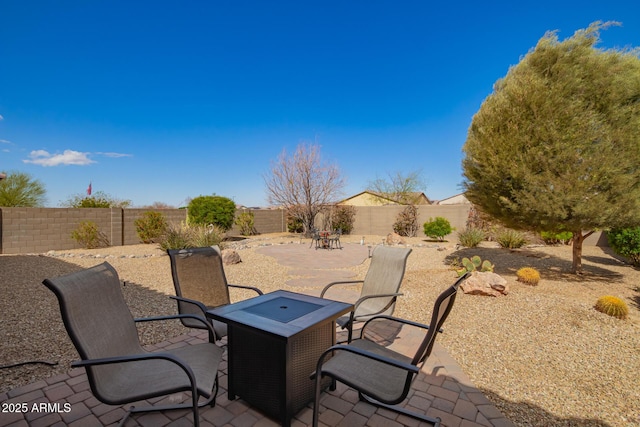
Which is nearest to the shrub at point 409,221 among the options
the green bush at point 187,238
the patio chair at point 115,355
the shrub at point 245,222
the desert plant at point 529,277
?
the shrub at point 245,222

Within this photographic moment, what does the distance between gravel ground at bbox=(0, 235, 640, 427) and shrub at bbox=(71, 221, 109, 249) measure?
3.04 meters

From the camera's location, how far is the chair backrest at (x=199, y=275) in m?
2.94

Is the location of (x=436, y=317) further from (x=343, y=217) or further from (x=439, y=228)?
(x=343, y=217)

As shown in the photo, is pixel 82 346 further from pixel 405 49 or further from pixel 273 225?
pixel 273 225

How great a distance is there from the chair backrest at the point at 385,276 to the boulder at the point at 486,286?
2.49m

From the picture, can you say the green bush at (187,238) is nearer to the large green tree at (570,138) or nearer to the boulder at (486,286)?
the boulder at (486,286)

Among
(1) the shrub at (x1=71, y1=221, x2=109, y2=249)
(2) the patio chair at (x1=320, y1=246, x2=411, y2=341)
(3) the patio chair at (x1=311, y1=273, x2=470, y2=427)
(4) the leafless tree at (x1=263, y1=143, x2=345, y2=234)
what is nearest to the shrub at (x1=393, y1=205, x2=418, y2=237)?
(4) the leafless tree at (x1=263, y1=143, x2=345, y2=234)

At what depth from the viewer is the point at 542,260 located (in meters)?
8.05

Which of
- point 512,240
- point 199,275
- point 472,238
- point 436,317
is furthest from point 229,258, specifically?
point 512,240

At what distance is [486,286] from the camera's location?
15.8ft

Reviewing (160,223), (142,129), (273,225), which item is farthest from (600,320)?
(142,129)

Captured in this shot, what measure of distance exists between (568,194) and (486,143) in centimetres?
178

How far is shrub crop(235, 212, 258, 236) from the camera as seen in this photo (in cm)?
1575

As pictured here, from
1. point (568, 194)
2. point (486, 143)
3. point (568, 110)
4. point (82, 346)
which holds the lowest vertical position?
point (82, 346)
